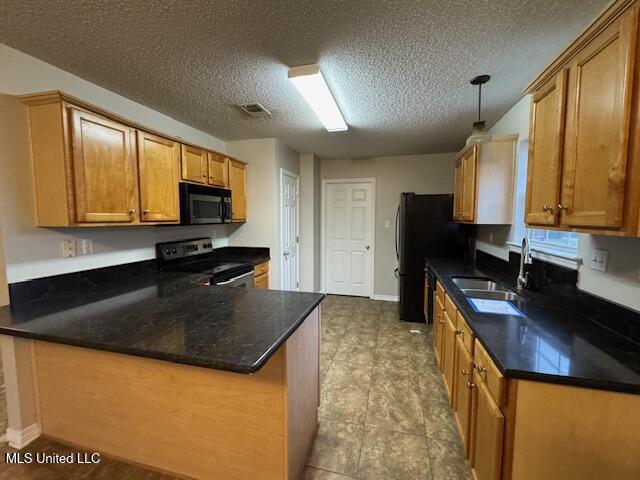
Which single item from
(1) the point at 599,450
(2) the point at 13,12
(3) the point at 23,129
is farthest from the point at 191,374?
(2) the point at 13,12

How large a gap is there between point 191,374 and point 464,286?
223 centimetres

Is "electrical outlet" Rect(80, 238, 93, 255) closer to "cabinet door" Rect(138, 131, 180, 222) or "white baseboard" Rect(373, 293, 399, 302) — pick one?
"cabinet door" Rect(138, 131, 180, 222)

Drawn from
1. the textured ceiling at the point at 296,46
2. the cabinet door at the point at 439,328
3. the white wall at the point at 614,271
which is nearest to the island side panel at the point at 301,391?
the cabinet door at the point at 439,328

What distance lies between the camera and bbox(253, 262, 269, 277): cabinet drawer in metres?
3.32

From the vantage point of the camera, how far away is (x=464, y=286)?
248 cm

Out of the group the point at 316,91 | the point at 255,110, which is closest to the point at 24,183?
the point at 255,110

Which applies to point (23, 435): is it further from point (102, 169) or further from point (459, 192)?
point (459, 192)

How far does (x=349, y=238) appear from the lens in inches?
197

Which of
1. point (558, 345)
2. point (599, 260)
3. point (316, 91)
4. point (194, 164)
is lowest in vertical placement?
point (558, 345)

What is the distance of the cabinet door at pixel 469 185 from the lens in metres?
2.52

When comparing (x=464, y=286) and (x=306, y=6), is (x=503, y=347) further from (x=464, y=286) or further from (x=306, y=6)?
(x=306, y=6)

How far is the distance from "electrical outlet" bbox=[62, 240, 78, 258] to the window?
328 centimetres

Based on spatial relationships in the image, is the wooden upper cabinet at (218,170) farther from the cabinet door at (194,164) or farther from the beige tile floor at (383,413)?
the beige tile floor at (383,413)

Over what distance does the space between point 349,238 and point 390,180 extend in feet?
4.00
